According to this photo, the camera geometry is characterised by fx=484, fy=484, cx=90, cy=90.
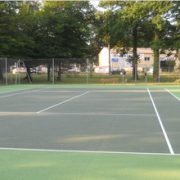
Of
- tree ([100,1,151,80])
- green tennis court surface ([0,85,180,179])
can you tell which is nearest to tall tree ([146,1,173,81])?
tree ([100,1,151,80])

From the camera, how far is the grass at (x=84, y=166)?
6734 mm

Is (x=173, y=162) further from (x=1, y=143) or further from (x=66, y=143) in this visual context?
(x=1, y=143)

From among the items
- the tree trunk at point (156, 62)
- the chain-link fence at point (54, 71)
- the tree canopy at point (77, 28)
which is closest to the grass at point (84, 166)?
the chain-link fence at point (54, 71)

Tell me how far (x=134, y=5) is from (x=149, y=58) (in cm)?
7507

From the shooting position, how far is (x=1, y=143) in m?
9.53

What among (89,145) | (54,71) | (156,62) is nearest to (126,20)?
(156,62)

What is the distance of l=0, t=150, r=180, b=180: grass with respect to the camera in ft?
22.1

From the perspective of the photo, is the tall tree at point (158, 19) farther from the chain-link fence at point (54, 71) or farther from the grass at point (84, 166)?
the grass at point (84, 166)

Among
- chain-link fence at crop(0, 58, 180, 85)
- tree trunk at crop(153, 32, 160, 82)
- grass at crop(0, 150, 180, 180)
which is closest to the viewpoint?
grass at crop(0, 150, 180, 180)

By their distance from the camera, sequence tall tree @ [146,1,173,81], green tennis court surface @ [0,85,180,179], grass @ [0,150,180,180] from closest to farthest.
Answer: grass @ [0,150,180,180], green tennis court surface @ [0,85,180,179], tall tree @ [146,1,173,81]

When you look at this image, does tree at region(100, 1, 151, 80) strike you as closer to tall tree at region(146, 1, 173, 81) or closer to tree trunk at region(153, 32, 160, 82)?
tall tree at region(146, 1, 173, 81)

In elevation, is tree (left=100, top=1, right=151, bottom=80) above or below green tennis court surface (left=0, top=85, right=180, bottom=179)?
above

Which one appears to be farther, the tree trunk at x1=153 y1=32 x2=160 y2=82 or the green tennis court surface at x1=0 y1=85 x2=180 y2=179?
the tree trunk at x1=153 y1=32 x2=160 y2=82

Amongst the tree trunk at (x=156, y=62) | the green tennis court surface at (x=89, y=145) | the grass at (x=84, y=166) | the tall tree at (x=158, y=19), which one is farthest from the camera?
the tree trunk at (x=156, y=62)
